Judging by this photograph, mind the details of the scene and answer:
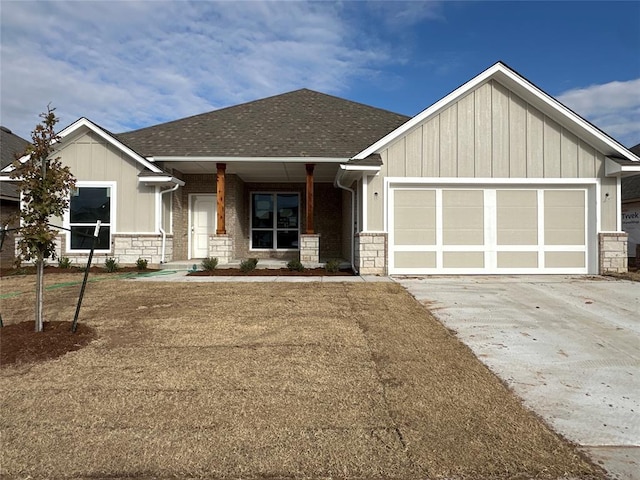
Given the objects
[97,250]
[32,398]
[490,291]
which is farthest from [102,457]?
[97,250]

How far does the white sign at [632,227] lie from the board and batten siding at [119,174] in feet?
52.8

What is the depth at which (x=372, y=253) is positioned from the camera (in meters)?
10.6

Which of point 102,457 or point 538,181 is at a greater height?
point 538,181

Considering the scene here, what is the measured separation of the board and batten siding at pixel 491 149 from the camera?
10547 mm

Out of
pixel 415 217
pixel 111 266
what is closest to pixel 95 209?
pixel 111 266

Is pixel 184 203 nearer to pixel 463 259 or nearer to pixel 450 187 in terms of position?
pixel 450 187

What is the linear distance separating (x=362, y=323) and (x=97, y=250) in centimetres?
922

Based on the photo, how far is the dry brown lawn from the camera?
261 centimetres

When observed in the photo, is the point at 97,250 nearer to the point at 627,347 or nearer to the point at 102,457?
the point at 102,457

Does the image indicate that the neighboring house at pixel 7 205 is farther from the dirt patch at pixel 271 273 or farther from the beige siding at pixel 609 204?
the beige siding at pixel 609 204

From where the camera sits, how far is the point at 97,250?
11.8 metres

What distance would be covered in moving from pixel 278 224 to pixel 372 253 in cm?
564

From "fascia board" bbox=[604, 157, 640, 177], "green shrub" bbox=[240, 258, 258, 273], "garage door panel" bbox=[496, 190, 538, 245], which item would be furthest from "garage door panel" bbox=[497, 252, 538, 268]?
"green shrub" bbox=[240, 258, 258, 273]

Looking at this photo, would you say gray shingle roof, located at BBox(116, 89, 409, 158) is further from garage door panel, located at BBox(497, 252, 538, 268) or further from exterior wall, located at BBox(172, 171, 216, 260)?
garage door panel, located at BBox(497, 252, 538, 268)
